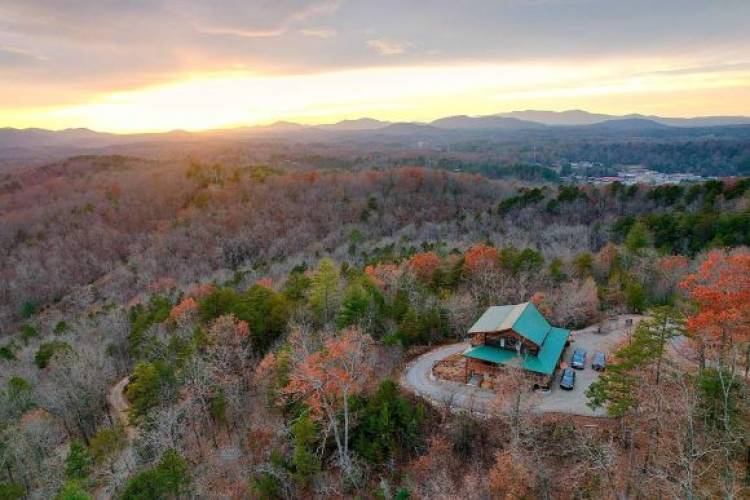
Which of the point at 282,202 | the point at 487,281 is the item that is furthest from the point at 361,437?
the point at 282,202

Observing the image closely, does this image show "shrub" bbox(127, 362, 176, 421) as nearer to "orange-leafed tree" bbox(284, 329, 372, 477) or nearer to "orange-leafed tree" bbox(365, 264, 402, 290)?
"orange-leafed tree" bbox(284, 329, 372, 477)

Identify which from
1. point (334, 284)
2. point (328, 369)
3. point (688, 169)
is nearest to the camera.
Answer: point (328, 369)

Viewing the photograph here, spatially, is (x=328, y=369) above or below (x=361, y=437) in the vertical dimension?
above

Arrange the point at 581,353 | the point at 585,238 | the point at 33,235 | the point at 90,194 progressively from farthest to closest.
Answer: the point at 90,194 → the point at 33,235 → the point at 585,238 → the point at 581,353

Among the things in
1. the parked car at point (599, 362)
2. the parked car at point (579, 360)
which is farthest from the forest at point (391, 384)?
the parked car at point (579, 360)

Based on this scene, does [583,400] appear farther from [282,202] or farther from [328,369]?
[282,202]

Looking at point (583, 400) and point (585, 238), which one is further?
point (585, 238)

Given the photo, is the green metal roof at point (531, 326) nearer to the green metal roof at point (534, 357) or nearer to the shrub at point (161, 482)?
the green metal roof at point (534, 357)

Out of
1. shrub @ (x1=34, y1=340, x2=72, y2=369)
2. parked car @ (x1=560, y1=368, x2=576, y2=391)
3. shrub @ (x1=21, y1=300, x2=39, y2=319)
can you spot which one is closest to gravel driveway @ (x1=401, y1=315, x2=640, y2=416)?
parked car @ (x1=560, y1=368, x2=576, y2=391)
